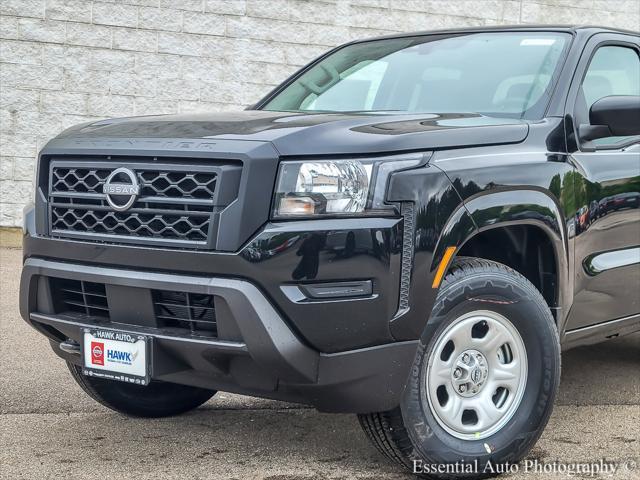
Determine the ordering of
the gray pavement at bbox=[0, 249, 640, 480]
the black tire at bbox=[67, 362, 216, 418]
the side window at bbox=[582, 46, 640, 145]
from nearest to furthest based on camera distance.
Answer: the gray pavement at bbox=[0, 249, 640, 480] → the black tire at bbox=[67, 362, 216, 418] → the side window at bbox=[582, 46, 640, 145]

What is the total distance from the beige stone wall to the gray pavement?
462 centimetres

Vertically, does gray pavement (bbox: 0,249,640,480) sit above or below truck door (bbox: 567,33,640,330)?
below

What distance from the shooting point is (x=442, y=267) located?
338cm

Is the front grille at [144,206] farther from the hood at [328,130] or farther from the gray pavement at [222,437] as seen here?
the gray pavement at [222,437]

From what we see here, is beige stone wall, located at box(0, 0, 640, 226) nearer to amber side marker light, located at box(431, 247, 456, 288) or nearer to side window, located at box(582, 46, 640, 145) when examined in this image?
side window, located at box(582, 46, 640, 145)

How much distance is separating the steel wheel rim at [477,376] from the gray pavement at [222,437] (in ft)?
0.95

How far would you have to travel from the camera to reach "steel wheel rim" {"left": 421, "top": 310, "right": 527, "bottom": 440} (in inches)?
140

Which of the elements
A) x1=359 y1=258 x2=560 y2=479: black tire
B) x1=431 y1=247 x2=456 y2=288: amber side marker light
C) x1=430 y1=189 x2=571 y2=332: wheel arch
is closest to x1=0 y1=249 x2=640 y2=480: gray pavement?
x1=359 y1=258 x2=560 y2=479: black tire

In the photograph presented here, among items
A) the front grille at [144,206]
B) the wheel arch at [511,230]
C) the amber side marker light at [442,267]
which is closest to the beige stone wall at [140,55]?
the front grille at [144,206]

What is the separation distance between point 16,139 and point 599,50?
21.5ft

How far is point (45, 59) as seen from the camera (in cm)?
948

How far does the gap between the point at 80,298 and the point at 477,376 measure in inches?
61.7

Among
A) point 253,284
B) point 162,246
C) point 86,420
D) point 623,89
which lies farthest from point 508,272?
point 86,420

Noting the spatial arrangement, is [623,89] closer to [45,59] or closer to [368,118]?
[368,118]
